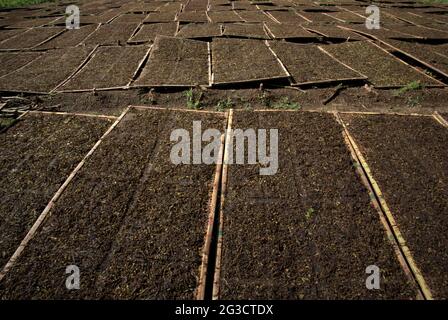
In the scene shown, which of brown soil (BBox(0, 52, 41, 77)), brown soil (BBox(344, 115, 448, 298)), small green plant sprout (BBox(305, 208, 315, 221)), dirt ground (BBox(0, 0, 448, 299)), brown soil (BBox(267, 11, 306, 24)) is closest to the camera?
dirt ground (BBox(0, 0, 448, 299))

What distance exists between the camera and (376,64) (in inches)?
284

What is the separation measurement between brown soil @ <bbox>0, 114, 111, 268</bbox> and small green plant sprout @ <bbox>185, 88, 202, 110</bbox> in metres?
1.68

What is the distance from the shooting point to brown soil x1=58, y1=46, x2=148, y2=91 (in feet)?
21.7

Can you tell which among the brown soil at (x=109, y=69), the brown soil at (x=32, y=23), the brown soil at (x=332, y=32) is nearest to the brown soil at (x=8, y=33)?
the brown soil at (x=32, y=23)

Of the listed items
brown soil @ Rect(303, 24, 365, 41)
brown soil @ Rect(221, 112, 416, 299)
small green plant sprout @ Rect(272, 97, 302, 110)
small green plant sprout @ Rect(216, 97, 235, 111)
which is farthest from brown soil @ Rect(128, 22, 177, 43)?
brown soil @ Rect(221, 112, 416, 299)

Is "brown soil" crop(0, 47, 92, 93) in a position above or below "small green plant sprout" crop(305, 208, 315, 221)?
above

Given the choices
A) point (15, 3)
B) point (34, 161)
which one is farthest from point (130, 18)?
point (15, 3)

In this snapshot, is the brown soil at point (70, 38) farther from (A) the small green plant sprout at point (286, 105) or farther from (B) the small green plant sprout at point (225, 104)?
(A) the small green plant sprout at point (286, 105)

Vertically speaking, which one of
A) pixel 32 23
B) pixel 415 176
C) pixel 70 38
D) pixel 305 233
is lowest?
pixel 305 233

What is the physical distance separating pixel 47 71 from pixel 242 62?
4979mm

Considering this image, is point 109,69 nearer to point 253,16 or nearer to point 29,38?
point 29,38

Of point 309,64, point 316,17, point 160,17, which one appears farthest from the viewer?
point 316,17

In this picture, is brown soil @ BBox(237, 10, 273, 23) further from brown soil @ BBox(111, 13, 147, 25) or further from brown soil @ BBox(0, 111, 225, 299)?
brown soil @ BBox(0, 111, 225, 299)

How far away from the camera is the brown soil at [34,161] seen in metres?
3.54
